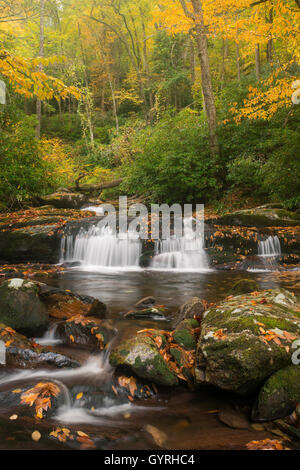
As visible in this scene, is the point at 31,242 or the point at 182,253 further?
the point at 31,242

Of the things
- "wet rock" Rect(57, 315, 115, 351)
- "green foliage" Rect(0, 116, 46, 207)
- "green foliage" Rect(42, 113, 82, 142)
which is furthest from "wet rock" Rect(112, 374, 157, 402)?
"green foliage" Rect(42, 113, 82, 142)

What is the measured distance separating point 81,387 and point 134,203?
37.7 feet

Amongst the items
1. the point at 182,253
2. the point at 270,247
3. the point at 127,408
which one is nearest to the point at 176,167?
the point at 182,253

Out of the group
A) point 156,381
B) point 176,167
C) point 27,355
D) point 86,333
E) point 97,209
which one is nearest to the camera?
point 156,381

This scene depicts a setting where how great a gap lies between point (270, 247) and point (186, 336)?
5782 millimetres

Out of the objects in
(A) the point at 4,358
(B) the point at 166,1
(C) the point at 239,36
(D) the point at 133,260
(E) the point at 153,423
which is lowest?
(E) the point at 153,423

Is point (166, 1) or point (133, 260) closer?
point (133, 260)

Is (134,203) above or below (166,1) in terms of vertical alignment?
below

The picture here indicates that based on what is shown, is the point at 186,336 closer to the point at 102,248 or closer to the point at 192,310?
the point at 192,310

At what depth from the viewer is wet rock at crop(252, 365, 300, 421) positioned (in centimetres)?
272

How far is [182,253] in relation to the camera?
9305mm

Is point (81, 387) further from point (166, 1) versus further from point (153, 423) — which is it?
point (166, 1)
